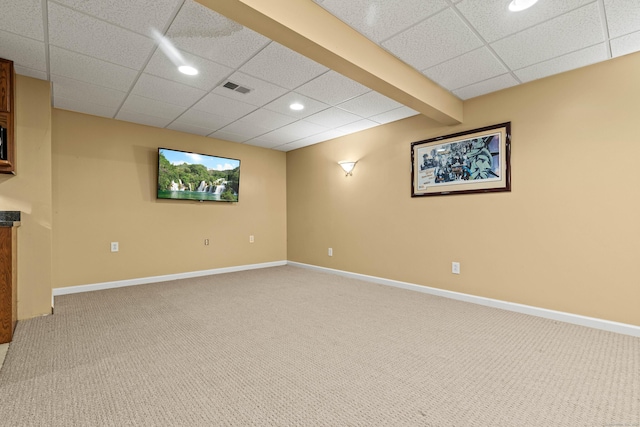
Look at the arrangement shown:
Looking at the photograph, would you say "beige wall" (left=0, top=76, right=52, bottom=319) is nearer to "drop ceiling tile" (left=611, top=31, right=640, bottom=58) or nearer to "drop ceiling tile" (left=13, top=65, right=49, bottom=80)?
"drop ceiling tile" (left=13, top=65, right=49, bottom=80)

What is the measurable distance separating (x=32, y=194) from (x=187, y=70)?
6.36 ft

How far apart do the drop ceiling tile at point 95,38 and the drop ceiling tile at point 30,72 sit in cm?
Answer: 72

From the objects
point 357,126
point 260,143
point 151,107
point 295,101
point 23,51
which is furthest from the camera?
point 260,143

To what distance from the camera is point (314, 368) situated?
6.43ft

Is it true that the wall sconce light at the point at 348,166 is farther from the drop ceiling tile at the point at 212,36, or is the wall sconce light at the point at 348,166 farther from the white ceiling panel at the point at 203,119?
the drop ceiling tile at the point at 212,36

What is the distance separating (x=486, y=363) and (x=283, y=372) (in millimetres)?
1340

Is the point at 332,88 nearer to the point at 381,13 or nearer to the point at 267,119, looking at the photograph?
the point at 381,13

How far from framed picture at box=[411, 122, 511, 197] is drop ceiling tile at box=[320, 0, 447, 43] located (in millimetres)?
1752

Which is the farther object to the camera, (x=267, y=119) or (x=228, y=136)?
(x=228, y=136)

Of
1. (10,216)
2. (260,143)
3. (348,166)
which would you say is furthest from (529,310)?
(10,216)

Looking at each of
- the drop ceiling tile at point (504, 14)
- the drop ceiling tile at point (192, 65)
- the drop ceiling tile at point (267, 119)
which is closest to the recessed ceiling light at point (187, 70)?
the drop ceiling tile at point (192, 65)

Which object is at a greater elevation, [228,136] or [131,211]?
[228,136]

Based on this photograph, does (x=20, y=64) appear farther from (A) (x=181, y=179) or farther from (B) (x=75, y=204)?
(A) (x=181, y=179)

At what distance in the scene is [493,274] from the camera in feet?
10.8
